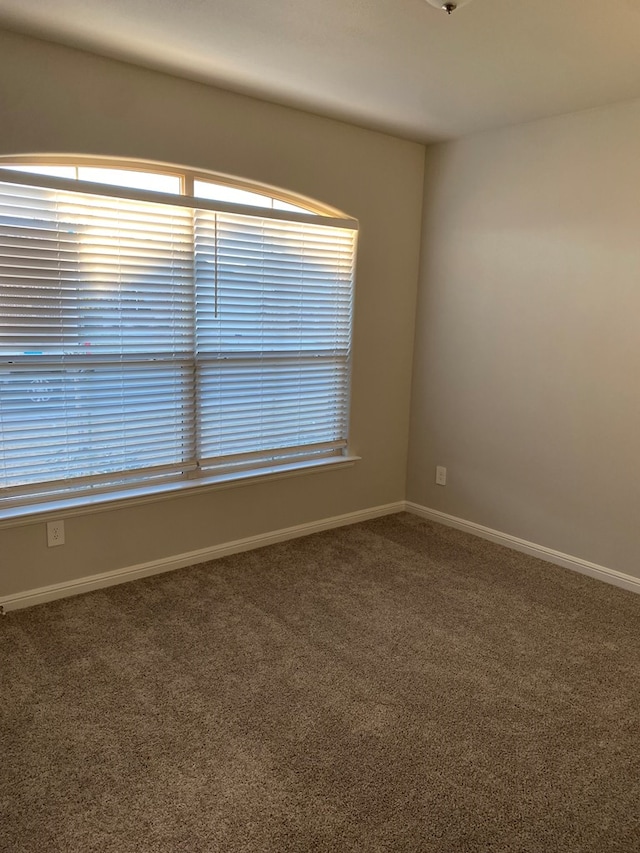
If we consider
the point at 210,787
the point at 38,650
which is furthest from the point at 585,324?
the point at 38,650

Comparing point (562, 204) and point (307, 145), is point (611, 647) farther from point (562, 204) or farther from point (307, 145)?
point (307, 145)

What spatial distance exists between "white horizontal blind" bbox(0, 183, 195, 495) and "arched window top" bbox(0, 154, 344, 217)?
11 cm

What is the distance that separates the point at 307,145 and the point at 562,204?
1.46 m

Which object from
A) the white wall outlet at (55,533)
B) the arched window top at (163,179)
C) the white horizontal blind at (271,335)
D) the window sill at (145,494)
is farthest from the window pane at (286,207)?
the white wall outlet at (55,533)

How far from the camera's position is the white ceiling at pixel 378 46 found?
7.20ft

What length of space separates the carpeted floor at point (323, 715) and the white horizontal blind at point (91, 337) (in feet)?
2.33

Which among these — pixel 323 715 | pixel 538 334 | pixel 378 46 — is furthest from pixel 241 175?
pixel 323 715

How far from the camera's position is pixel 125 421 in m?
3.10

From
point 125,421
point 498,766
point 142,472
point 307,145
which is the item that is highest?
point 307,145

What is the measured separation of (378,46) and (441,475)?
264 cm

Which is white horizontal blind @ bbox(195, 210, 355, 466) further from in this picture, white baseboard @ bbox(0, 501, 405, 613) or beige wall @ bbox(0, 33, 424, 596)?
white baseboard @ bbox(0, 501, 405, 613)

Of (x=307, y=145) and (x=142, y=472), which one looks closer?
(x=142, y=472)

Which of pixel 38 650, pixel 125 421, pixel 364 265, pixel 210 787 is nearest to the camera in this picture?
pixel 210 787

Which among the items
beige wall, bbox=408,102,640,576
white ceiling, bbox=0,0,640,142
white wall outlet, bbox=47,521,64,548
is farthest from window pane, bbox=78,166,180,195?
beige wall, bbox=408,102,640,576
